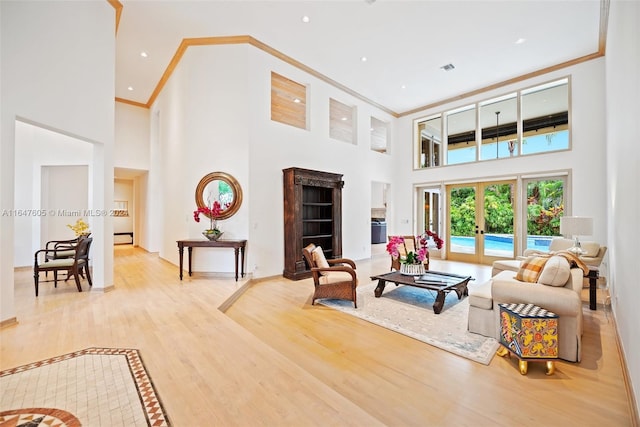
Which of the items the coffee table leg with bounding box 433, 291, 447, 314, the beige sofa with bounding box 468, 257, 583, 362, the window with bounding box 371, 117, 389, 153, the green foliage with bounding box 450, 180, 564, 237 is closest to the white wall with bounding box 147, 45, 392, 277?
the window with bounding box 371, 117, 389, 153

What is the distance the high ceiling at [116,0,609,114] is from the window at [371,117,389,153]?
2030 mm

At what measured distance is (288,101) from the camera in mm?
6293

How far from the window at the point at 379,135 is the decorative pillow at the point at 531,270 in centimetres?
668

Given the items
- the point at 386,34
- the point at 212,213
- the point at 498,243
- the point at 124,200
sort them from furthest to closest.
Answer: the point at 124,200, the point at 498,243, the point at 212,213, the point at 386,34

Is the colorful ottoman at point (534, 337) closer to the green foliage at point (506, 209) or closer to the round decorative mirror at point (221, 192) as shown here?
the round decorative mirror at point (221, 192)

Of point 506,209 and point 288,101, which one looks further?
point 506,209

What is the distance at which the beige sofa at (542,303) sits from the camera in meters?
2.52

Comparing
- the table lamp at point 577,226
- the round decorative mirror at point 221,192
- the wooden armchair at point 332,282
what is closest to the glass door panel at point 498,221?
the table lamp at point 577,226

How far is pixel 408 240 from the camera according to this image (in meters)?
6.20

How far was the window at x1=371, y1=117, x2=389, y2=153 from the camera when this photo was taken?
29.9 ft

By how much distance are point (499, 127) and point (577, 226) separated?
3.87m

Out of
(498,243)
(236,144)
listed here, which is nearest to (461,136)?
(498,243)

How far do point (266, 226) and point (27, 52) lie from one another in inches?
157
